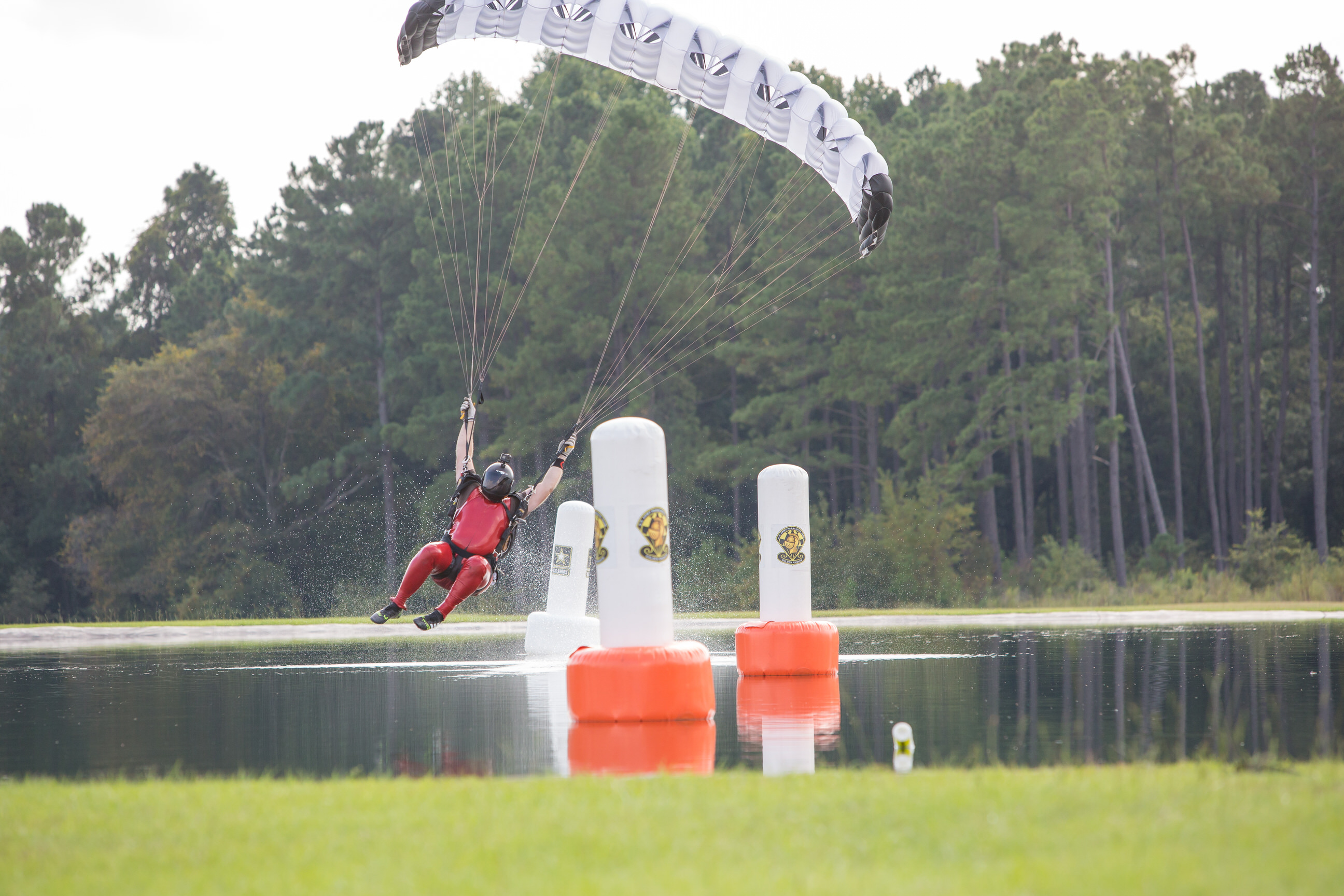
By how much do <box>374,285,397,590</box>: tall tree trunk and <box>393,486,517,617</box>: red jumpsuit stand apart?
30.0 metres

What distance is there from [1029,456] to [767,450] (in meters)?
8.08

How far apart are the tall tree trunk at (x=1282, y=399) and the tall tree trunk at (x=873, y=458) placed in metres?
12.7

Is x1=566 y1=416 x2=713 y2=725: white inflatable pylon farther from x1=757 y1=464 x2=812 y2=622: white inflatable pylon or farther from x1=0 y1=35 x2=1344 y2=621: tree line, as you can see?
x1=0 y1=35 x2=1344 y2=621: tree line

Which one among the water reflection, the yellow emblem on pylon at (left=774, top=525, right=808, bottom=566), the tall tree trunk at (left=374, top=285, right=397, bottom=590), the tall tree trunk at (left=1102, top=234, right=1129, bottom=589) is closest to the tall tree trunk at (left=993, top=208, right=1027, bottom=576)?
the tall tree trunk at (left=1102, top=234, right=1129, bottom=589)

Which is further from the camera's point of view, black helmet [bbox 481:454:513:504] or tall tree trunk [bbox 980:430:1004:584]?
tall tree trunk [bbox 980:430:1004:584]

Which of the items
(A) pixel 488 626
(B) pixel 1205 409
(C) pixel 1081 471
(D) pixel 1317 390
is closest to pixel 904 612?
(A) pixel 488 626

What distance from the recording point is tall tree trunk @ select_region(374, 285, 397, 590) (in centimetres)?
4425

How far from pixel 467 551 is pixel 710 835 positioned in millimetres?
7536

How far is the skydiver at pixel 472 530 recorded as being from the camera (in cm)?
1268

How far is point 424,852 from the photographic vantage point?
5574 mm

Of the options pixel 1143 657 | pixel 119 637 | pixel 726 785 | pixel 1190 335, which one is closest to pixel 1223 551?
pixel 1190 335

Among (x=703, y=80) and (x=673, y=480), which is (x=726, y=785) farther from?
(x=673, y=480)

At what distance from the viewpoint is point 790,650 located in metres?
14.4

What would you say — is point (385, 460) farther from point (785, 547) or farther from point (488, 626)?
point (785, 547)
